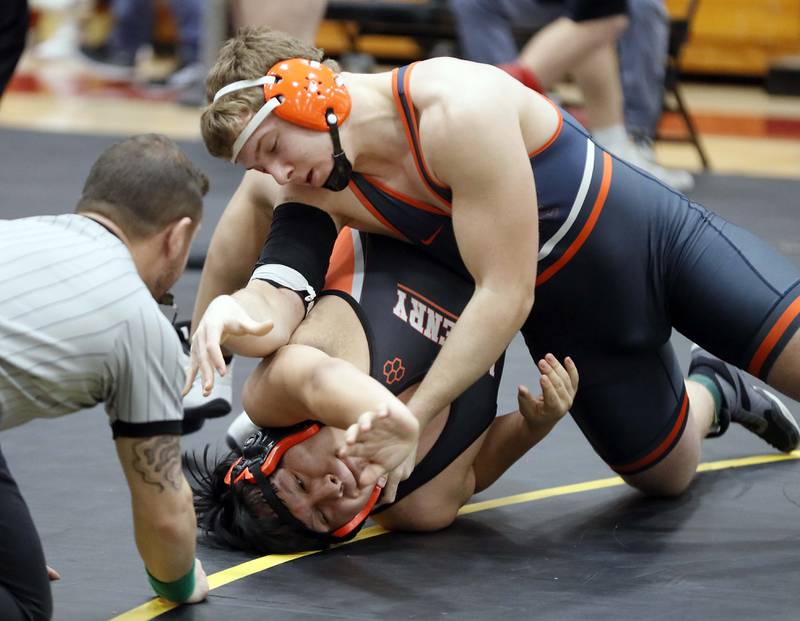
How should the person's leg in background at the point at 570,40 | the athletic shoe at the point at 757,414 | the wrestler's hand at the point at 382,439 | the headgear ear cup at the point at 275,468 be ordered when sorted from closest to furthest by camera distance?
1. the wrestler's hand at the point at 382,439
2. the headgear ear cup at the point at 275,468
3. the athletic shoe at the point at 757,414
4. the person's leg in background at the point at 570,40

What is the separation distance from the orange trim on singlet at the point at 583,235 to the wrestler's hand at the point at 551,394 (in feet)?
0.58

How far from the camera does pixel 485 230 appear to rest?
8.49 ft

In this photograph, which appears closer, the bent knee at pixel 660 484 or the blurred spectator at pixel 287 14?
the bent knee at pixel 660 484

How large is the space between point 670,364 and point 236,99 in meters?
1.07

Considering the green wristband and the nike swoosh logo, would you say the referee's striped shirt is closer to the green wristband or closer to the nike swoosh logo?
the green wristband

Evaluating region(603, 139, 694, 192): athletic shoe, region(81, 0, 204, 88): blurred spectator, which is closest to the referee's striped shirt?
region(603, 139, 694, 192): athletic shoe

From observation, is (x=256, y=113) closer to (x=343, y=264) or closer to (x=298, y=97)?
(x=298, y=97)

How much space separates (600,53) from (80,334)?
4.13m

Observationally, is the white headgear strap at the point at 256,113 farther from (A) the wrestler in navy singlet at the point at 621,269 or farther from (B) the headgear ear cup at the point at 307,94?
(A) the wrestler in navy singlet at the point at 621,269

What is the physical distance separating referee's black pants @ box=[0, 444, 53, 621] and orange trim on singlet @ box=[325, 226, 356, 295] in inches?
36.5

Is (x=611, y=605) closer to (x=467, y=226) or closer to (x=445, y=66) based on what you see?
(x=467, y=226)

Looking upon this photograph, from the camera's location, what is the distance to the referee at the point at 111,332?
2.04 meters

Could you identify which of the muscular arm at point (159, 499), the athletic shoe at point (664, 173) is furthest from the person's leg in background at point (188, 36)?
the muscular arm at point (159, 499)

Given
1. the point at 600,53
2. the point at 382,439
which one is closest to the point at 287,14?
the point at 600,53
